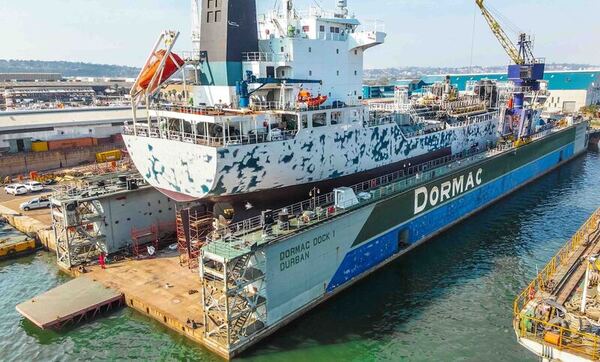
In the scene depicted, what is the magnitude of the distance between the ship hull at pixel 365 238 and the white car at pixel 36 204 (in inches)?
994

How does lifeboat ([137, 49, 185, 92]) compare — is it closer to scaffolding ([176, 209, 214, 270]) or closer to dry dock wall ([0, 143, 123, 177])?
scaffolding ([176, 209, 214, 270])

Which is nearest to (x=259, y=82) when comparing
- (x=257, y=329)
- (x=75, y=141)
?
(x=257, y=329)

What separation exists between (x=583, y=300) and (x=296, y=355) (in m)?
10.4

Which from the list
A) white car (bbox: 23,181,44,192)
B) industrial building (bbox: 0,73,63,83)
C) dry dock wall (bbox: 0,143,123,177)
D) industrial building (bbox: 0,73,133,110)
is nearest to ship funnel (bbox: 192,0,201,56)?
white car (bbox: 23,181,44,192)

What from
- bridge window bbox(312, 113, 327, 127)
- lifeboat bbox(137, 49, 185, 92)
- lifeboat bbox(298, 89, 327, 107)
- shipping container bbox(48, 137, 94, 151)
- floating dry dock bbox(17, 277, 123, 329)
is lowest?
floating dry dock bbox(17, 277, 123, 329)

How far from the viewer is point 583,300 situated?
12938mm

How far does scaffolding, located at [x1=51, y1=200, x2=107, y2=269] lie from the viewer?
2473 centimetres

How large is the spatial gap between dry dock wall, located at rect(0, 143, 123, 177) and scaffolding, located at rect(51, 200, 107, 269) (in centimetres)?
2292

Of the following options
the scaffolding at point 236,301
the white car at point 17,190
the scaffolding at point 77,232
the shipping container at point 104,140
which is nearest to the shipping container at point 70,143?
the shipping container at point 104,140

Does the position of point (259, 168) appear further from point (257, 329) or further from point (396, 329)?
point (396, 329)

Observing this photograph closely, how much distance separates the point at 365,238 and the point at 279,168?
611 centimetres

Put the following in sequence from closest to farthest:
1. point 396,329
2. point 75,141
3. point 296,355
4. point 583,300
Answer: point 583,300 < point 296,355 < point 396,329 < point 75,141

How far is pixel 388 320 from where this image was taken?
65.9 ft

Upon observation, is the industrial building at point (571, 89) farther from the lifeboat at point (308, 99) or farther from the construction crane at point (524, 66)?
the lifeboat at point (308, 99)
